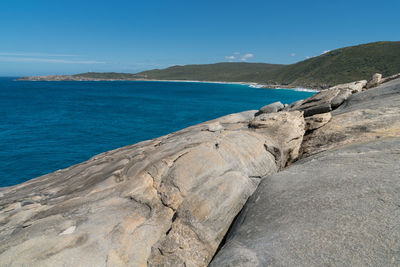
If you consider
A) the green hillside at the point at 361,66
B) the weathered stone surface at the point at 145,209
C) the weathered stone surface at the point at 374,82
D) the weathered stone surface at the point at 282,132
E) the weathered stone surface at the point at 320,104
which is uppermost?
the green hillside at the point at 361,66

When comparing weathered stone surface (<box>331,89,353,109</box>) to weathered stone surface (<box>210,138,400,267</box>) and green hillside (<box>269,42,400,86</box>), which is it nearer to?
weathered stone surface (<box>210,138,400,267</box>)

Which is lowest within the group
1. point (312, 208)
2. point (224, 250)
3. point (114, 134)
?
point (114, 134)

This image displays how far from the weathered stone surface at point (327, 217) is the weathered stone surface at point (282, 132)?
3.06m

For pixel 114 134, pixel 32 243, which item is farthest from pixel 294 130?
pixel 114 134

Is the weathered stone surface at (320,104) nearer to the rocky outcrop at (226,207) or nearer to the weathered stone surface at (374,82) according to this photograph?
the rocky outcrop at (226,207)

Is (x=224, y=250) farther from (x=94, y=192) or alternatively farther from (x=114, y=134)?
(x=114, y=134)

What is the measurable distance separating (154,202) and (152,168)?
185 centimetres

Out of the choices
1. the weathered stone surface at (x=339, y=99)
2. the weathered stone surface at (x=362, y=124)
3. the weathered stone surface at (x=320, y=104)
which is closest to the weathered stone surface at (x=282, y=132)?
the weathered stone surface at (x=362, y=124)

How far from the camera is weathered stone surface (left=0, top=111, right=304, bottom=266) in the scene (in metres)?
8.34

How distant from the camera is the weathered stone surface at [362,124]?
41.6 feet

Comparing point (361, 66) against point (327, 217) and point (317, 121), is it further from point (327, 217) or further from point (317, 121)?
point (327, 217)

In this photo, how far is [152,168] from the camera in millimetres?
11500

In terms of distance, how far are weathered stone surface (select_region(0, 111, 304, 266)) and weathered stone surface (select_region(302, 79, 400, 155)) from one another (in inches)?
123

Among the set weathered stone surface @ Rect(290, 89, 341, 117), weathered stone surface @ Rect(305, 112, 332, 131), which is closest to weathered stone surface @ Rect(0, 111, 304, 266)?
weathered stone surface @ Rect(305, 112, 332, 131)
